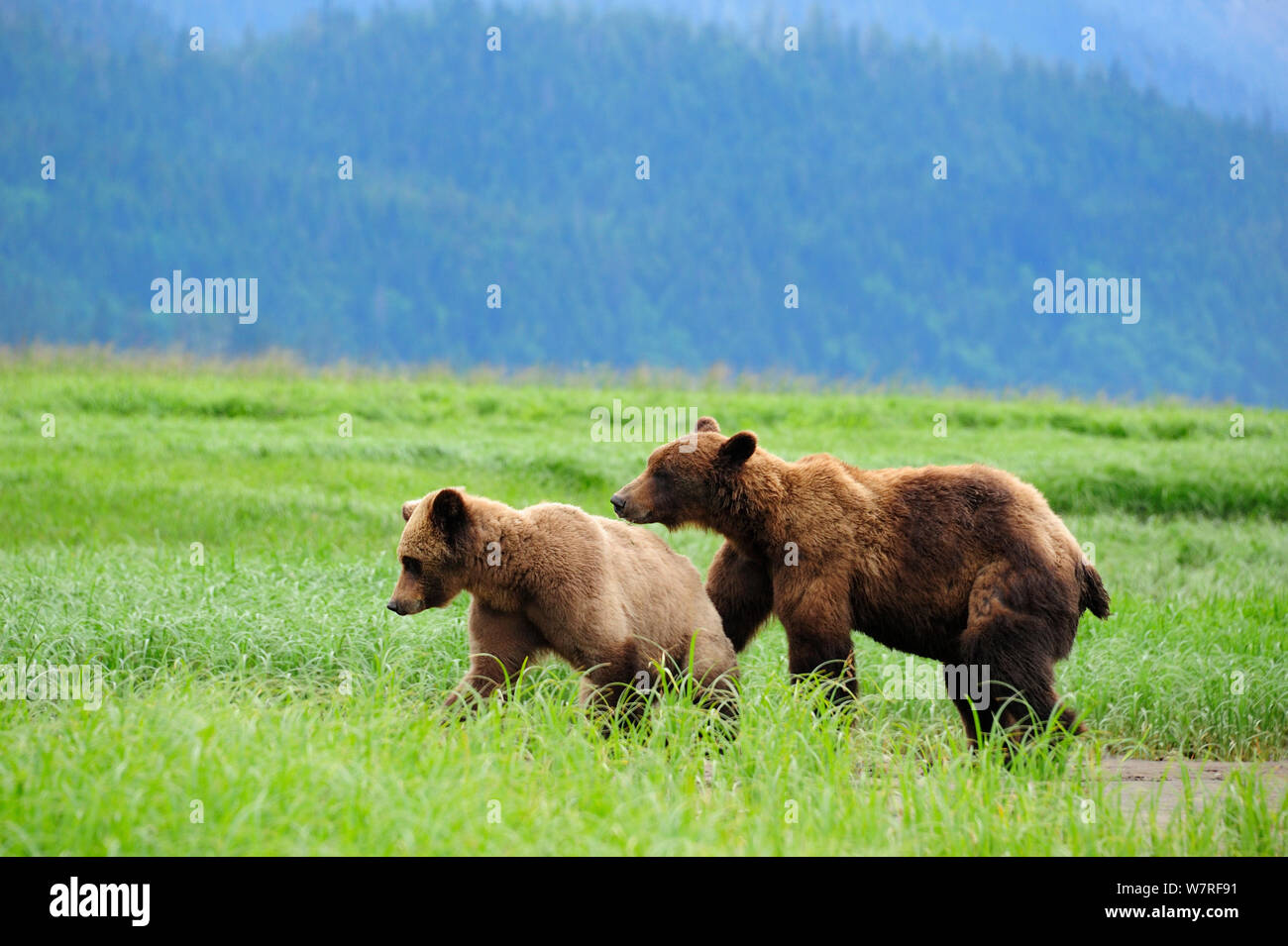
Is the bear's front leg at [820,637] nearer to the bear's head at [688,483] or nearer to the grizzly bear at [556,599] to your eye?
the grizzly bear at [556,599]

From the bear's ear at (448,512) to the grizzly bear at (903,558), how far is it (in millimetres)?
658

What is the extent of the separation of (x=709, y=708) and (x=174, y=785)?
2.56 metres

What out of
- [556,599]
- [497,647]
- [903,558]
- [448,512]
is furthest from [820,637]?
[448,512]

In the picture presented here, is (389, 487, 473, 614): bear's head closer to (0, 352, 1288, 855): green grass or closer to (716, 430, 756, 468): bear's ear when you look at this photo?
(0, 352, 1288, 855): green grass

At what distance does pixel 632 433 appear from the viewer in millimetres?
15102

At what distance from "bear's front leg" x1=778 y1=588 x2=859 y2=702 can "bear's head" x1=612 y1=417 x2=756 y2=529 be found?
1.82 ft

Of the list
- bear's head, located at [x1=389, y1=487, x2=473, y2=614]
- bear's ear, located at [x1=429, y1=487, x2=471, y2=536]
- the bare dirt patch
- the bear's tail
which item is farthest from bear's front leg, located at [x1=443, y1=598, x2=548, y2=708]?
the bare dirt patch

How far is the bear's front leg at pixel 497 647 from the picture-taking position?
217 inches

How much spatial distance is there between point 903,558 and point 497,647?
5.67 feet

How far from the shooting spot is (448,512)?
536 centimetres

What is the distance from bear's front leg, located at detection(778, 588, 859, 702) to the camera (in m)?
5.34
